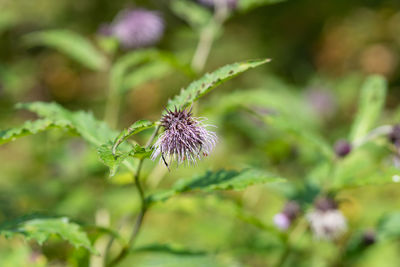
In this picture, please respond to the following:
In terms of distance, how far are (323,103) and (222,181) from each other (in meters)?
4.08

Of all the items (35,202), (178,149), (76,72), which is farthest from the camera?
(76,72)

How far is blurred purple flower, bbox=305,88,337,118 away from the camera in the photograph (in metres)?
5.27

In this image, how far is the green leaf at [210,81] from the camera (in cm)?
121

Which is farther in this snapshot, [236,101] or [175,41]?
[175,41]

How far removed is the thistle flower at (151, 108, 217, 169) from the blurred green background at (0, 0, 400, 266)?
0.54 meters

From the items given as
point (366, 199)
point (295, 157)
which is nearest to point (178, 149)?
point (295, 157)

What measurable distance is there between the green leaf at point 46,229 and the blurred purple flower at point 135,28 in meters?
1.59

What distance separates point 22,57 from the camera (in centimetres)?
586

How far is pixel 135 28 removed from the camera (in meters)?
2.88

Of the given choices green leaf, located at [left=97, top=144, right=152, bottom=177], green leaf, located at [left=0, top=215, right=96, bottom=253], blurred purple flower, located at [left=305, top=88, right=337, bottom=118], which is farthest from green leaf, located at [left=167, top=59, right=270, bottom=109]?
blurred purple flower, located at [left=305, top=88, right=337, bottom=118]

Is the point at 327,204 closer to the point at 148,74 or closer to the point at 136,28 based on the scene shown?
the point at 148,74

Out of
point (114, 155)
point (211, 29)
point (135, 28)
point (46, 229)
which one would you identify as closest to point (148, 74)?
point (135, 28)

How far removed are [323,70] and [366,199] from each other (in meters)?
3.90

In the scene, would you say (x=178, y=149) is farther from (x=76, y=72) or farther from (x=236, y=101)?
(x=76, y=72)
